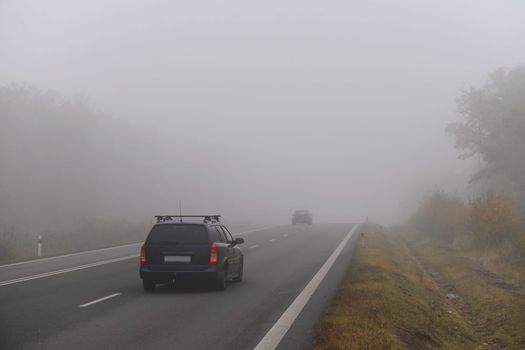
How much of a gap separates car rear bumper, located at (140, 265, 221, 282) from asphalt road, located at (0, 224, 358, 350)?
0.35 m

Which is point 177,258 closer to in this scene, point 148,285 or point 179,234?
point 179,234

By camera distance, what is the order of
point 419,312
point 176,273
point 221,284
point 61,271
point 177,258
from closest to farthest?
point 419,312 < point 176,273 < point 177,258 < point 221,284 < point 61,271

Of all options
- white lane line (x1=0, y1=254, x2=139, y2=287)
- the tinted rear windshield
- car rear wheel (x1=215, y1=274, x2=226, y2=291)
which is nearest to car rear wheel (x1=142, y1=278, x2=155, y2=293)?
the tinted rear windshield

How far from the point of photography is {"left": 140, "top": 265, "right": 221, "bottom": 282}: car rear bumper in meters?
14.3

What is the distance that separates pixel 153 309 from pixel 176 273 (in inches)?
89.5

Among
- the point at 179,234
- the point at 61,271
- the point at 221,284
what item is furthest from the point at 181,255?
the point at 61,271

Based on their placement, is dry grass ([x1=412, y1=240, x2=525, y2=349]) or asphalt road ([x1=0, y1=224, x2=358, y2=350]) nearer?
asphalt road ([x1=0, y1=224, x2=358, y2=350])

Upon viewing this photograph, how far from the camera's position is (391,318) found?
10648 mm

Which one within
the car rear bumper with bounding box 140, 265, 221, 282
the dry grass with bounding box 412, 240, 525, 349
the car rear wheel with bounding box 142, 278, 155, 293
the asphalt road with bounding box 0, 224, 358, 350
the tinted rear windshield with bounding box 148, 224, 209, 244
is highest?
the tinted rear windshield with bounding box 148, 224, 209, 244

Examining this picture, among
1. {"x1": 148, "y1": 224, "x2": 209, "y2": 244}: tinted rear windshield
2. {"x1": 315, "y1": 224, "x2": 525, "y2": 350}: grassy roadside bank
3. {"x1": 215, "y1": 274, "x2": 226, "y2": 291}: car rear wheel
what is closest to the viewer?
{"x1": 315, "y1": 224, "x2": 525, "y2": 350}: grassy roadside bank

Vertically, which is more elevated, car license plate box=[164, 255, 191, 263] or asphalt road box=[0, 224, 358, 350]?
car license plate box=[164, 255, 191, 263]

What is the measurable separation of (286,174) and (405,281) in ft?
470

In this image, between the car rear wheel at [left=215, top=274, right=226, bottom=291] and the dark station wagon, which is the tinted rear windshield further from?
the car rear wheel at [left=215, top=274, right=226, bottom=291]

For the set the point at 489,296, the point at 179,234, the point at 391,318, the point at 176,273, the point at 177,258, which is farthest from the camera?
the point at 179,234
